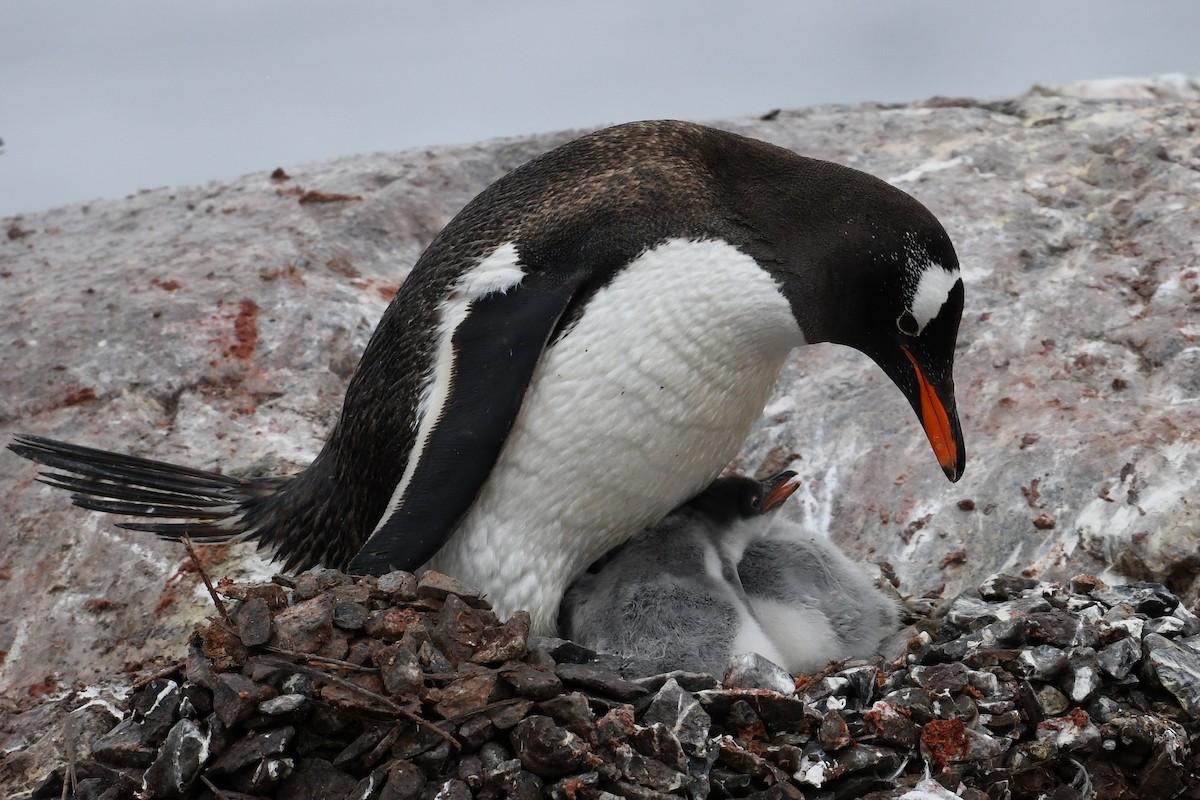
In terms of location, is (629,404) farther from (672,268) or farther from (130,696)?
(130,696)

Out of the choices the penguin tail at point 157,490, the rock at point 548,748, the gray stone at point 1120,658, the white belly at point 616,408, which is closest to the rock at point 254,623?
the rock at point 548,748

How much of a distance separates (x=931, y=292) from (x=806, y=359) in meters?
1.53

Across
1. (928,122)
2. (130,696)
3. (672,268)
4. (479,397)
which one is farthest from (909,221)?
(928,122)

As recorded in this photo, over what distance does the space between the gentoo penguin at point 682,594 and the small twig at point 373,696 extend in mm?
476

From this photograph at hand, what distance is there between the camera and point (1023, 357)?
3984mm

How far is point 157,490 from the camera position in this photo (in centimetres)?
328

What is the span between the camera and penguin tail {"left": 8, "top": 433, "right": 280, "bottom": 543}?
3.17 meters

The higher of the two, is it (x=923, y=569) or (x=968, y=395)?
(x=968, y=395)

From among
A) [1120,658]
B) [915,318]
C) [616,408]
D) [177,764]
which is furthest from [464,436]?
[1120,658]

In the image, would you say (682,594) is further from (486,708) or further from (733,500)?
(486,708)

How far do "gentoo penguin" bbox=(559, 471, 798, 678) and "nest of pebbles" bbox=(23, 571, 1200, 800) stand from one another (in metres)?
0.17

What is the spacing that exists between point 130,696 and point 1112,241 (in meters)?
A: 3.33

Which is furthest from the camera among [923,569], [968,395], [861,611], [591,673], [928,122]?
[928,122]

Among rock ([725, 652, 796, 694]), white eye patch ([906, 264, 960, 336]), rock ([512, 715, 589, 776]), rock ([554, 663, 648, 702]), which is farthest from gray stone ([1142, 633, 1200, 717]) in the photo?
rock ([512, 715, 589, 776])
